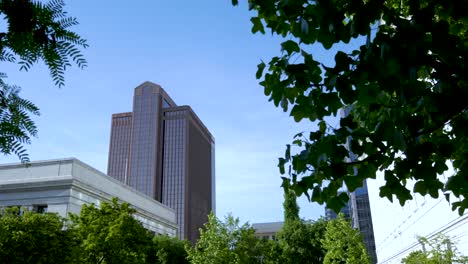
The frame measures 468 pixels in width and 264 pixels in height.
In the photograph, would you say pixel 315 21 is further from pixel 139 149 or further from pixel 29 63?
pixel 139 149

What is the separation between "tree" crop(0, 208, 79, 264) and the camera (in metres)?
20.3

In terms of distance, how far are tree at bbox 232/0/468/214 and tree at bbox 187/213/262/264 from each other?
3384cm

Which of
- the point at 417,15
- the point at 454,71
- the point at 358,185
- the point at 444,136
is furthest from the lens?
the point at 444,136

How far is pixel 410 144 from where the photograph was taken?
2.78m

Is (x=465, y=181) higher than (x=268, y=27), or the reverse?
(x=268, y=27)

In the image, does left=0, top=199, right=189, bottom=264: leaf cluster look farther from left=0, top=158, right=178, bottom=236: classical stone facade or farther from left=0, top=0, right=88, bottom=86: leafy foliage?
left=0, top=0, right=88, bottom=86: leafy foliage

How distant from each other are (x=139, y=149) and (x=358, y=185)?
544ft

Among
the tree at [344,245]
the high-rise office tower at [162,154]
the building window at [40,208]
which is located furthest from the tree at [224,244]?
the high-rise office tower at [162,154]

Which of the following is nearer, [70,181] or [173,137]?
[70,181]

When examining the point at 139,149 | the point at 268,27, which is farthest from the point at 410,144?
the point at 139,149

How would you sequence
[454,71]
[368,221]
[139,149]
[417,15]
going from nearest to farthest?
1. [417,15]
2. [454,71]
3. [368,221]
4. [139,149]

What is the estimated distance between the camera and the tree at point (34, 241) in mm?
20266

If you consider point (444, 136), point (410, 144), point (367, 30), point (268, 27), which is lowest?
point (410, 144)

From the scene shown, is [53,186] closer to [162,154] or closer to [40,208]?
[40,208]
